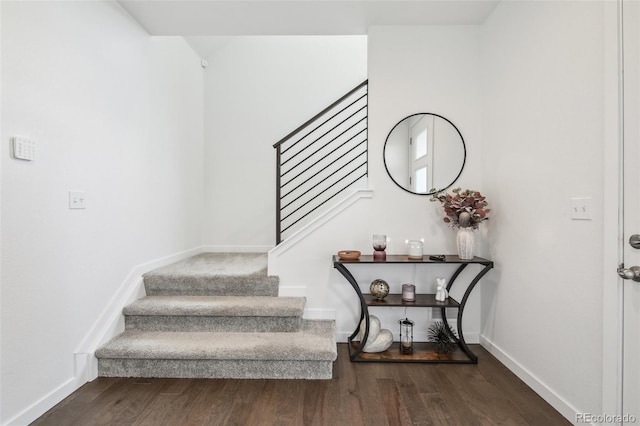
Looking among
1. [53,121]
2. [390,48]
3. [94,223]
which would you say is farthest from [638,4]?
[94,223]

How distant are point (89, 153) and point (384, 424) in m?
2.53

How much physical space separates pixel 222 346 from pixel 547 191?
2344 mm

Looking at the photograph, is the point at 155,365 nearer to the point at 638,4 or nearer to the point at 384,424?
the point at 384,424

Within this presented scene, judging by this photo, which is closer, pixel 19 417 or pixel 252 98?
pixel 19 417

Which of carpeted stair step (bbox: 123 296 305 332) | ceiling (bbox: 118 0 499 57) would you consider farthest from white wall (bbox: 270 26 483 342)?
carpeted stair step (bbox: 123 296 305 332)

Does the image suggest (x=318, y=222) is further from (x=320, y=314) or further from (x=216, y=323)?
(x=216, y=323)

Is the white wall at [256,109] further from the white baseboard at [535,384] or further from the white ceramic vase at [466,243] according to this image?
the white baseboard at [535,384]

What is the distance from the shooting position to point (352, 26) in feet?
9.52

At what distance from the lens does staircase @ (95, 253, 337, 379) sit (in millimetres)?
2262

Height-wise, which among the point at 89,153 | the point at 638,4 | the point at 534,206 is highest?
the point at 638,4

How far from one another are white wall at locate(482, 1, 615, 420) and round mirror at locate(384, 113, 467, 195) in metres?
0.28

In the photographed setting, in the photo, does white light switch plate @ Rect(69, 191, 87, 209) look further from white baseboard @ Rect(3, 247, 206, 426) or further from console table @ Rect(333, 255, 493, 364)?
console table @ Rect(333, 255, 493, 364)

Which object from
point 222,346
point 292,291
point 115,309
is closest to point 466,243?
point 292,291

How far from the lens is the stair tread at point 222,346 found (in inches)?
88.7
